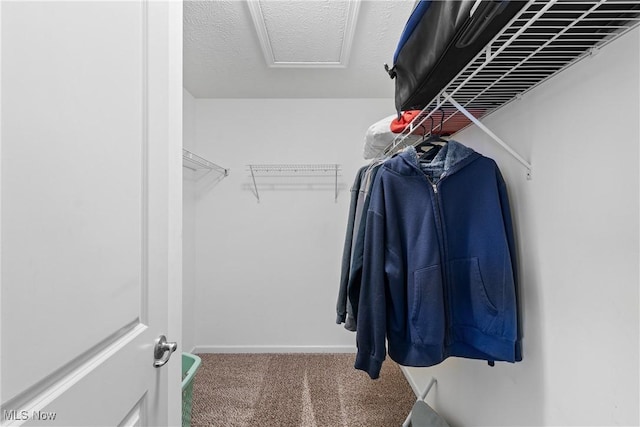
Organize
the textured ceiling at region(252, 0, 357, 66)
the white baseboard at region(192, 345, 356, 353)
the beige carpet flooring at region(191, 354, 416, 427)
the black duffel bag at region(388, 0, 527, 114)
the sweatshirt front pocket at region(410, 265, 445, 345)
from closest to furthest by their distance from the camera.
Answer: the black duffel bag at region(388, 0, 527, 114) < the sweatshirt front pocket at region(410, 265, 445, 345) < the textured ceiling at region(252, 0, 357, 66) < the beige carpet flooring at region(191, 354, 416, 427) < the white baseboard at region(192, 345, 356, 353)

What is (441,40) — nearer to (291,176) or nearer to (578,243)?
(578,243)

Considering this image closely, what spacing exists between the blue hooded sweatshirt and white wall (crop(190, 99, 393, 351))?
1.55 metres

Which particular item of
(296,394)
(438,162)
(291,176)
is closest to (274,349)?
(296,394)

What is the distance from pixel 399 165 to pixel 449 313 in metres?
0.57

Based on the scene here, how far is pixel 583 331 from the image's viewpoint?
2.44ft

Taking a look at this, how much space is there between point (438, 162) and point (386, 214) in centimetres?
29

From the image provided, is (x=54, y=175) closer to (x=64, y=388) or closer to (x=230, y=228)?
(x=64, y=388)

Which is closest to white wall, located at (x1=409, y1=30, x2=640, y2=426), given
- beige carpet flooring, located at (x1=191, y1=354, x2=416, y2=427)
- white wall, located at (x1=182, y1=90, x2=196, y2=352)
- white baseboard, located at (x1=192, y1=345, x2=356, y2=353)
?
beige carpet flooring, located at (x1=191, y1=354, x2=416, y2=427)

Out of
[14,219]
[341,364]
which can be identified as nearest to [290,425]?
[341,364]

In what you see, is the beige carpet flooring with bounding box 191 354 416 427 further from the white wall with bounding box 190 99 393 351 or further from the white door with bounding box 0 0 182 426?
the white door with bounding box 0 0 182 426

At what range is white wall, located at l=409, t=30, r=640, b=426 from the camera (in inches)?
25.1

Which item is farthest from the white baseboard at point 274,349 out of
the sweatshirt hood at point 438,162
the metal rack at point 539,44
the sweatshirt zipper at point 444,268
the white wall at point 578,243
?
the metal rack at point 539,44

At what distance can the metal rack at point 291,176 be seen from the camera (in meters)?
2.55

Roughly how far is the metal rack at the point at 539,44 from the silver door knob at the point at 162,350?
108 centimetres
